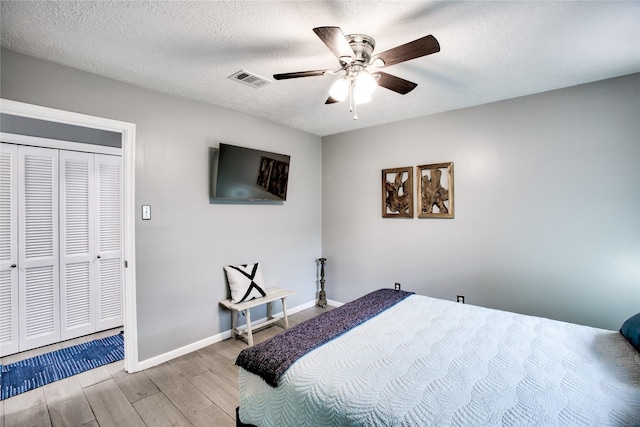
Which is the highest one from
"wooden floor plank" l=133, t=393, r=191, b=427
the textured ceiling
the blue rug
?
the textured ceiling

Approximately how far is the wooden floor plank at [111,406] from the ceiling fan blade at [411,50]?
2.73 m

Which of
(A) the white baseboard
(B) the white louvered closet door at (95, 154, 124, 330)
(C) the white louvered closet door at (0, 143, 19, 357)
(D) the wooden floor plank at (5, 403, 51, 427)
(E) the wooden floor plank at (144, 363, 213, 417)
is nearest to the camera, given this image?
(D) the wooden floor plank at (5, 403, 51, 427)

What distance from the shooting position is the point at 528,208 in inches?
114

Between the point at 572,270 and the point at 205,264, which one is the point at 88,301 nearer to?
the point at 205,264

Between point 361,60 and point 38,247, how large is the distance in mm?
3592

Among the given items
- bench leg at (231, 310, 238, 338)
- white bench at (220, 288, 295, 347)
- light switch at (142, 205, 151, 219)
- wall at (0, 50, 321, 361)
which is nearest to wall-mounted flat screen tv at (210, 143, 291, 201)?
Result: wall at (0, 50, 321, 361)

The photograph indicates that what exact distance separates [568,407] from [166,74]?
313 cm

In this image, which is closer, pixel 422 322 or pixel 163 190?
pixel 422 322

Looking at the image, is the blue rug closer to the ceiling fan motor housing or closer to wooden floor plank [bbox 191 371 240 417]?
wooden floor plank [bbox 191 371 240 417]

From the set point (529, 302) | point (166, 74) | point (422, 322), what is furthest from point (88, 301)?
point (529, 302)

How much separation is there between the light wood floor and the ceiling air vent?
8.09 ft

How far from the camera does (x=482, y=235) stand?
3156 millimetres

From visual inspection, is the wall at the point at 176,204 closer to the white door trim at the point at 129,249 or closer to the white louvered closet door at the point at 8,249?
the white door trim at the point at 129,249

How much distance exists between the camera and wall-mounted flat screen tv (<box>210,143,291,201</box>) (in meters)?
3.10
